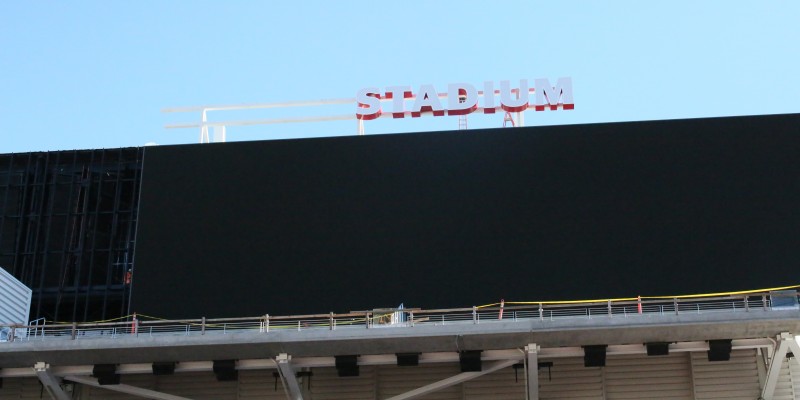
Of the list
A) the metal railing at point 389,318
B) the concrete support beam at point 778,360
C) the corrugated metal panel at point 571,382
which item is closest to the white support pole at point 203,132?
the metal railing at point 389,318

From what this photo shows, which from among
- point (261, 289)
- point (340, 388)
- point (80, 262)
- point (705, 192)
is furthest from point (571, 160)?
point (80, 262)

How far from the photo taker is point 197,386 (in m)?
35.3

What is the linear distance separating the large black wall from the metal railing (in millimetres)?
2751

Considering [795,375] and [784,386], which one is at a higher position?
[795,375]

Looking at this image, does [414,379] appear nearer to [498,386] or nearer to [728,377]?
[498,386]

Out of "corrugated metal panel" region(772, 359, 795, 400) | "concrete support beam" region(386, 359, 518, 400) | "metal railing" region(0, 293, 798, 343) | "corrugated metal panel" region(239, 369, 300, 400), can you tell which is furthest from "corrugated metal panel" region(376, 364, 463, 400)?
"corrugated metal panel" region(772, 359, 795, 400)

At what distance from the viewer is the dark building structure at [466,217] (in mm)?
46625

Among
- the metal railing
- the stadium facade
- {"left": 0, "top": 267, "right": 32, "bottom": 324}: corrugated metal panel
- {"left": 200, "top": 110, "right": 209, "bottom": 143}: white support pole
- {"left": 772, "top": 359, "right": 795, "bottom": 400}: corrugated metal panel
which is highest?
{"left": 200, "top": 110, "right": 209, "bottom": 143}: white support pole

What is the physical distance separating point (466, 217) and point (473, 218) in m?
0.30

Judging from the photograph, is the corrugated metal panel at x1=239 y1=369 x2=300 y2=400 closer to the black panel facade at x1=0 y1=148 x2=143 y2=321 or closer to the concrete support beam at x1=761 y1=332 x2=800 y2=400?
the concrete support beam at x1=761 y1=332 x2=800 y2=400

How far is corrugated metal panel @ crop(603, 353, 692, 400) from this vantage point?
33906 mm

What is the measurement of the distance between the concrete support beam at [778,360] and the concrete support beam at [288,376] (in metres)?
13.6

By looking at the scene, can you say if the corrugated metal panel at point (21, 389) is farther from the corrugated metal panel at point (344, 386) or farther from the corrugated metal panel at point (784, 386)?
the corrugated metal panel at point (784, 386)

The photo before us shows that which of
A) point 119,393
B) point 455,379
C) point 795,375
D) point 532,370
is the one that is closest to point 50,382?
point 119,393
